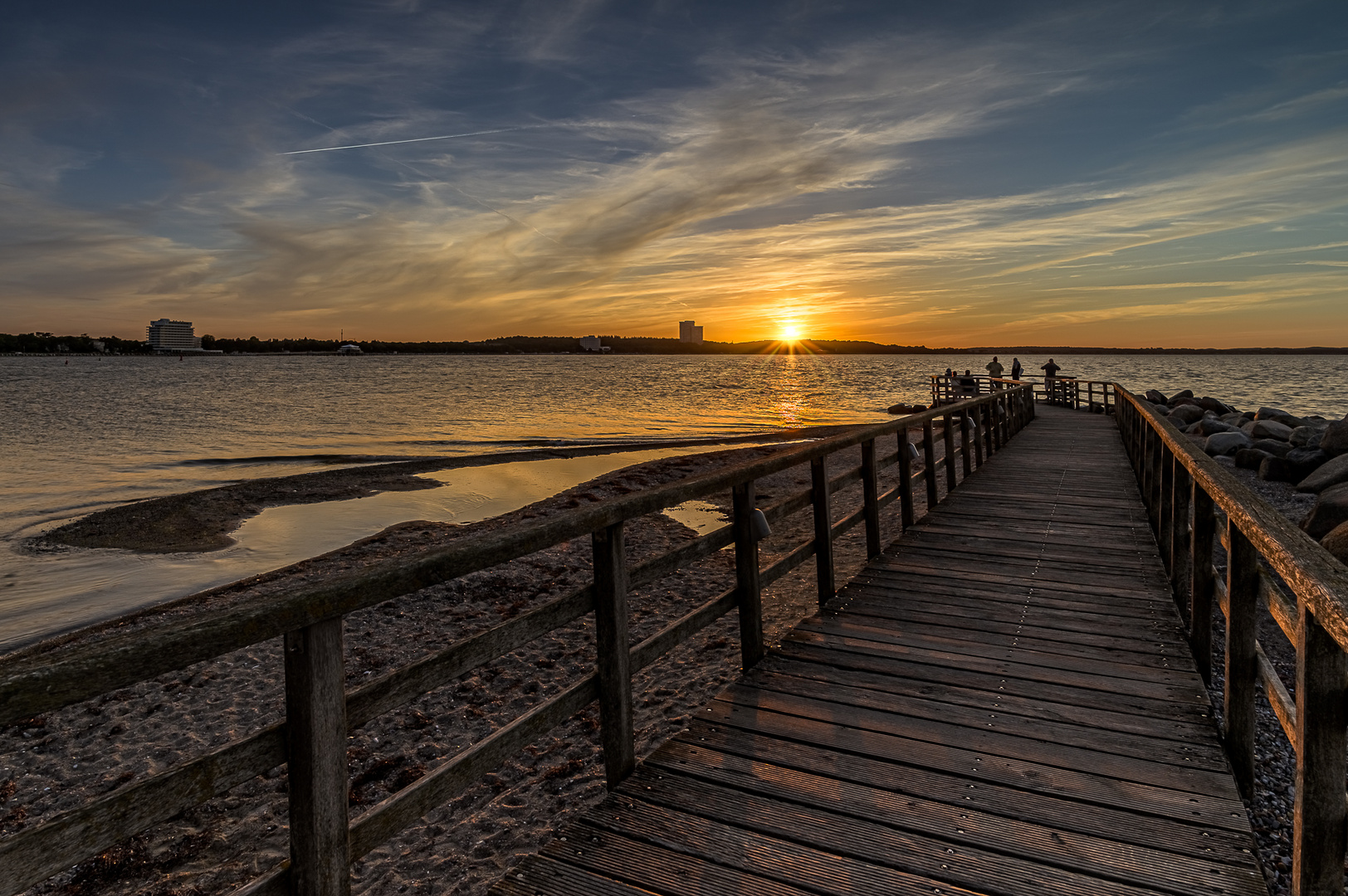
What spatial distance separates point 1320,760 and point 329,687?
282 centimetres

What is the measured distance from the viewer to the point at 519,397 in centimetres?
6581

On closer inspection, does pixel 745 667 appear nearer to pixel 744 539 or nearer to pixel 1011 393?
pixel 744 539

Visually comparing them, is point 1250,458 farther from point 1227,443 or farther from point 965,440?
point 965,440

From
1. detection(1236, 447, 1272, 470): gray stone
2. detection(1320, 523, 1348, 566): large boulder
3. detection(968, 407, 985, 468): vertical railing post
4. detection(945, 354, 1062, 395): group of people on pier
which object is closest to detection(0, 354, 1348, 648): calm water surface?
detection(945, 354, 1062, 395): group of people on pier

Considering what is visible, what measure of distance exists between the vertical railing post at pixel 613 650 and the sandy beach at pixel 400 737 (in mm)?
597

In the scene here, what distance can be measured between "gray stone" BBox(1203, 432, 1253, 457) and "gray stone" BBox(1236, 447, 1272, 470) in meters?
1.01

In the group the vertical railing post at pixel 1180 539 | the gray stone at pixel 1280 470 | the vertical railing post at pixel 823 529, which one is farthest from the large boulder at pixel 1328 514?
the vertical railing post at pixel 823 529

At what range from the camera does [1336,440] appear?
14.6m

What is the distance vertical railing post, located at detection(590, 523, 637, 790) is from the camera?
3137 millimetres

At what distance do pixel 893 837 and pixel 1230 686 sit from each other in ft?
6.00

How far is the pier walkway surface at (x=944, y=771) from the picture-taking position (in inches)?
101

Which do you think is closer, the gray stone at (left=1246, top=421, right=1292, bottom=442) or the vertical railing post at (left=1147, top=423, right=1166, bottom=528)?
the vertical railing post at (left=1147, top=423, right=1166, bottom=528)

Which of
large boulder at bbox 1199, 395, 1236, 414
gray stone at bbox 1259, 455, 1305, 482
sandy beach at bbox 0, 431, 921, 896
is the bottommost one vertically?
sandy beach at bbox 0, 431, 921, 896

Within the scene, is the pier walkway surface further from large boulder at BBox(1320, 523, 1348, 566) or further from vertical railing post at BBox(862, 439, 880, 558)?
large boulder at BBox(1320, 523, 1348, 566)
